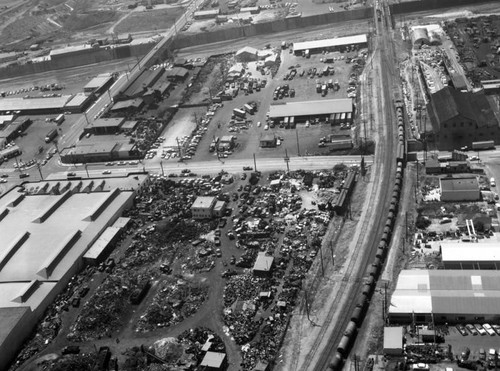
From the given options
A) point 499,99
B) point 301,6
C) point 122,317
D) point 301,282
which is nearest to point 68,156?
point 122,317

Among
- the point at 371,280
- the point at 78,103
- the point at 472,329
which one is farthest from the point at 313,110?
the point at 472,329

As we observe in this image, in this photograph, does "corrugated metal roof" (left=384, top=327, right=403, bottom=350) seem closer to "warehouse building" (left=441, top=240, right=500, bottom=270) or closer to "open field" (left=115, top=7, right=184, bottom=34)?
"warehouse building" (left=441, top=240, right=500, bottom=270)

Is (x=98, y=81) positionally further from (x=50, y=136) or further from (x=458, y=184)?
(x=458, y=184)

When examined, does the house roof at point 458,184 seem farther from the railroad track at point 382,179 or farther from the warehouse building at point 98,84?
the warehouse building at point 98,84

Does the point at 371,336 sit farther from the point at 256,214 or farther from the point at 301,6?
the point at 301,6

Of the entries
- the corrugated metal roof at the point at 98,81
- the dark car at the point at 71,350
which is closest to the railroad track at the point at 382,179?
the dark car at the point at 71,350
